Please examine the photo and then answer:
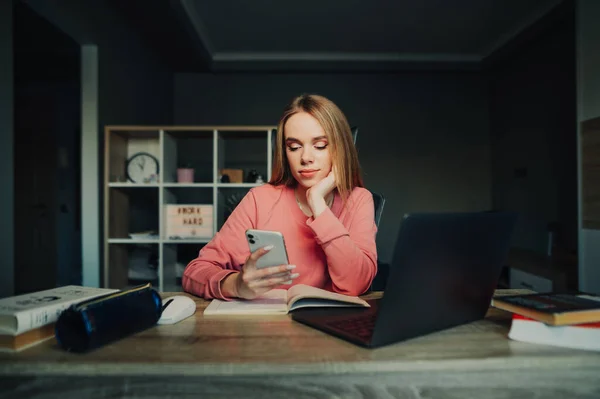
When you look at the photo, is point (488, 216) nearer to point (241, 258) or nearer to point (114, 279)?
point (241, 258)

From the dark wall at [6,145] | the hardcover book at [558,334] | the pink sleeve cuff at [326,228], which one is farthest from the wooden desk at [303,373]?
the dark wall at [6,145]

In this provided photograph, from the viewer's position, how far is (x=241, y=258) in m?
1.46

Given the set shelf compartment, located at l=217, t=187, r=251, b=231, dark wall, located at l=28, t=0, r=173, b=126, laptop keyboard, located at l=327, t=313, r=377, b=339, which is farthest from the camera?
shelf compartment, located at l=217, t=187, r=251, b=231

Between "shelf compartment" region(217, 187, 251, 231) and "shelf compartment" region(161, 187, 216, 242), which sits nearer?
"shelf compartment" region(161, 187, 216, 242)

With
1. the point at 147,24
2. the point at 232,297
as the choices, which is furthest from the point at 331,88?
the point at 232,297

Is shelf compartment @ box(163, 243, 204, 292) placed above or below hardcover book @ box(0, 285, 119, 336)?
below

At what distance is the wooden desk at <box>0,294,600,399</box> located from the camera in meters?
0.65

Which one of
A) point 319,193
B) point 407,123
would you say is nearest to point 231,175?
point 319,193

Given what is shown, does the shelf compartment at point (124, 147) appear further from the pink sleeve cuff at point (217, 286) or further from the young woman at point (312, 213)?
the pink sleeve cuff at point (217, 286)

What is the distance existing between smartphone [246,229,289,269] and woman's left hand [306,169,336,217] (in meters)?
0.34

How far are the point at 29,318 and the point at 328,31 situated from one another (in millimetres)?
4220

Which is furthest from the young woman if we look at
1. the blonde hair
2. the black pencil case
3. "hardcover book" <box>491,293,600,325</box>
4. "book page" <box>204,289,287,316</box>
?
"hardcover book" <box>491,293,600,325</box>

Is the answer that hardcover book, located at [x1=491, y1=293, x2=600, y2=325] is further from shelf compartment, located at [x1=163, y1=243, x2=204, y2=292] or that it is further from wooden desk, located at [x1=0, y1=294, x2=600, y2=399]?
shelf compartment, located at [x1=163, y1=243, x2=204, y2=292]

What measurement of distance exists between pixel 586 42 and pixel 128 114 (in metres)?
3.41
